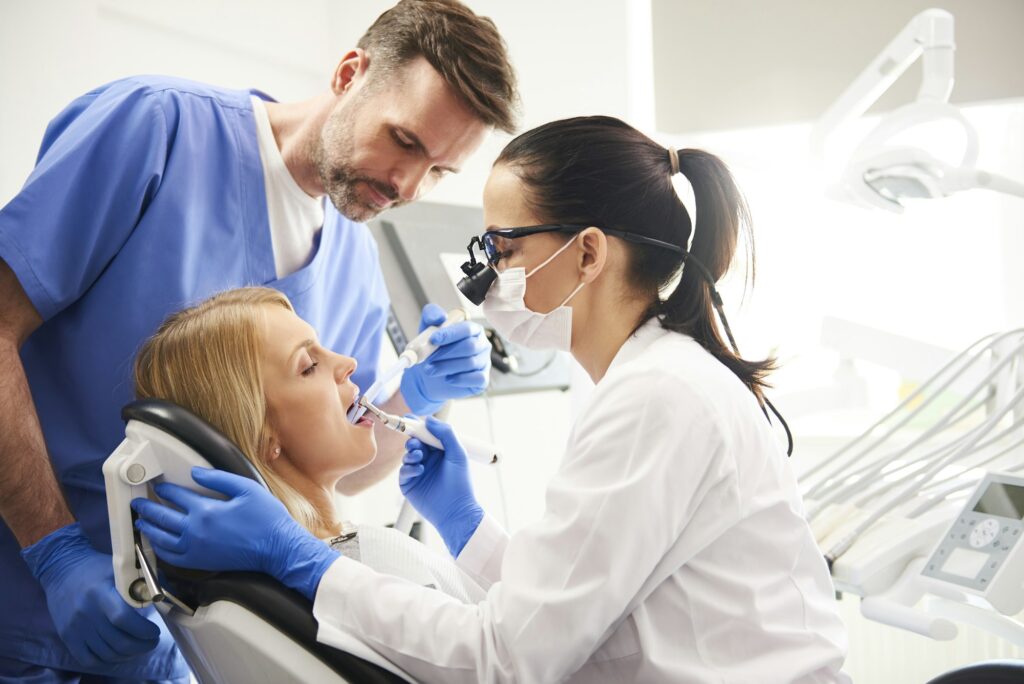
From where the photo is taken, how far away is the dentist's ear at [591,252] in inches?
48.5

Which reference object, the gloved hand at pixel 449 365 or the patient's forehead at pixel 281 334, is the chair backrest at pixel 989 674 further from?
the patient's forehead at pixel 281 334

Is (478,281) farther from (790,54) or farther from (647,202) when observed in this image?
(790,54)

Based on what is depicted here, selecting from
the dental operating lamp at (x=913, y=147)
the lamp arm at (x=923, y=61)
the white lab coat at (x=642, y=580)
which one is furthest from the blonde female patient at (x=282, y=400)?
the lamp arm at (x=923, y=61)

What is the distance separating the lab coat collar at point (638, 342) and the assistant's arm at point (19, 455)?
0.79m

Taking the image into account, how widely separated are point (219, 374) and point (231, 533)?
33 cm

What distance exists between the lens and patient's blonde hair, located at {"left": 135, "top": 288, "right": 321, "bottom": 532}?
4.18 ft

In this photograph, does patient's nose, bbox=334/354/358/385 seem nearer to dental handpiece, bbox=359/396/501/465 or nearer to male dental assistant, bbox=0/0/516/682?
dental handpiece, bbox=359/396/501/465

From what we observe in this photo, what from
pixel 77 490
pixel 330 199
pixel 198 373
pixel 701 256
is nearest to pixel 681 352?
pixel 701 256

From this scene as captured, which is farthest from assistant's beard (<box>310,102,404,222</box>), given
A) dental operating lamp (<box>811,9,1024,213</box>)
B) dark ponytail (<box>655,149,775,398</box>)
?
dental operating lamp (<box>811,9,1024,213</box>)

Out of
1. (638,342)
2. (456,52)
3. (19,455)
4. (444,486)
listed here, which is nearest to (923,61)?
(456,52)

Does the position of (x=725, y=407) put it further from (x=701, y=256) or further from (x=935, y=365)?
(x=935, y=365)

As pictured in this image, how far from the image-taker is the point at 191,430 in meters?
1.06

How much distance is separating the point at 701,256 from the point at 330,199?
28.4 inches

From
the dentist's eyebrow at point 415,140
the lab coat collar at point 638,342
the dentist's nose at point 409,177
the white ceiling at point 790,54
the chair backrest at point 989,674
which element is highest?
the dentist's eyebrow at point 415,140
